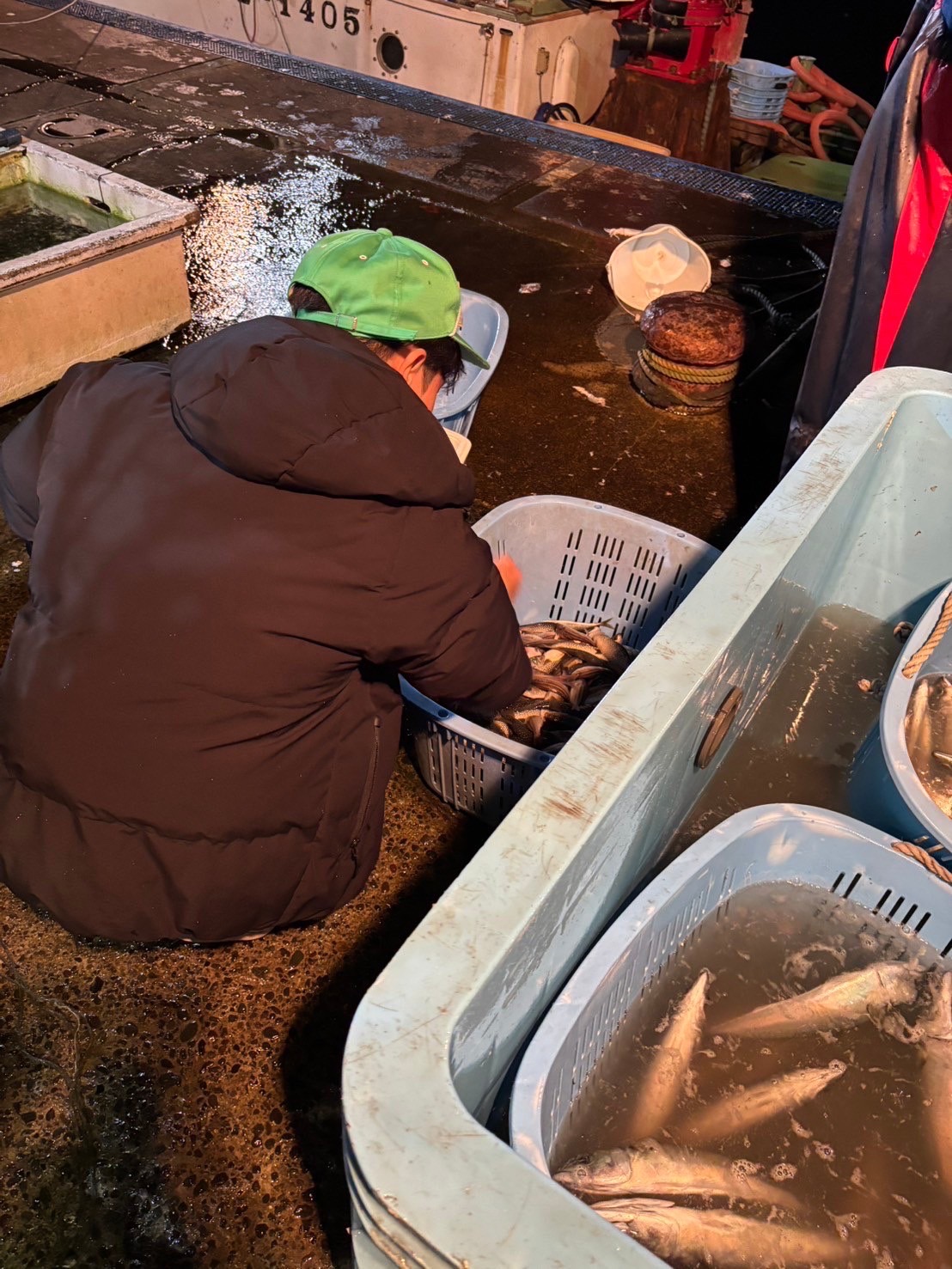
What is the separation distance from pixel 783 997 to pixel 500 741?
2.86 feet

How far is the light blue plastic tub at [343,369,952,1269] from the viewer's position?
1.04 metres

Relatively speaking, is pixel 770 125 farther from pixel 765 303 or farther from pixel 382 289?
pixel 382 289

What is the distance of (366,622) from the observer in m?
1.74

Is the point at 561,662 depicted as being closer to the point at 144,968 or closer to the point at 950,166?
the point at 144,968

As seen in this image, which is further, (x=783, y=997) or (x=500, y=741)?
(x=500, y=741)

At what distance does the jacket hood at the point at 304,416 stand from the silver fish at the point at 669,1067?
120 cm

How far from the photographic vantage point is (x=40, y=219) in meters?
5.27

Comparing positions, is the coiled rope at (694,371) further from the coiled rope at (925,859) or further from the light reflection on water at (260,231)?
the coiled rope at (925,859)

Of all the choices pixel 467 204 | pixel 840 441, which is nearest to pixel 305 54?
pixel 467 204

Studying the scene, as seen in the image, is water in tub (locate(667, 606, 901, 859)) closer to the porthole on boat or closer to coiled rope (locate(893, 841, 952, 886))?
coiled rope (locate(893, 841, 952, 886))

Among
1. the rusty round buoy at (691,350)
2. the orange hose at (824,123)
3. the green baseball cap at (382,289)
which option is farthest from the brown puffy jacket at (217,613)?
the orange hose at (824,123)

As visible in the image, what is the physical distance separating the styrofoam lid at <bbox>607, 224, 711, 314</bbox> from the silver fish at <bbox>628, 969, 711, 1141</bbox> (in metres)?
4.48

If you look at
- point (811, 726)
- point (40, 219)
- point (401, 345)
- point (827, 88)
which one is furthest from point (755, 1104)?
point (827, 88)

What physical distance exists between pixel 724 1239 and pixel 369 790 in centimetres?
113
